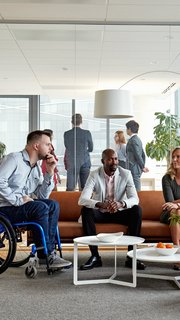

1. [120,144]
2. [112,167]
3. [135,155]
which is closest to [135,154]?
[135,155]

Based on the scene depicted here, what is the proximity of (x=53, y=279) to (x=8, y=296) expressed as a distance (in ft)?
1.93

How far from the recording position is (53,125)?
6422 mm

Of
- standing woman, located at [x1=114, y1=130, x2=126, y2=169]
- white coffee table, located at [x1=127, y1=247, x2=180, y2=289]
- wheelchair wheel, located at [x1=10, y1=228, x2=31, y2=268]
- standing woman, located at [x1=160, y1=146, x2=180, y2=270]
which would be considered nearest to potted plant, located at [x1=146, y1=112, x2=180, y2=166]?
standing woman, located at [x1=114, y1=130, x2=126, y2=169]

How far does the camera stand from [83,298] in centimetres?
324

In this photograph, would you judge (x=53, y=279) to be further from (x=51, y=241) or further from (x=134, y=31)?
(x=134, y=31)

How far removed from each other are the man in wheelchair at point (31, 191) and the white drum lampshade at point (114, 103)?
4.63 ft

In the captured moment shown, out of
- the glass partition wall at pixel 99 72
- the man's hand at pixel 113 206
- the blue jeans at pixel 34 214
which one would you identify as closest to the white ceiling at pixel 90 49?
the glass partition wall at pixel 99 72

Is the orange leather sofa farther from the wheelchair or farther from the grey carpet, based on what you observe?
the grey carpet

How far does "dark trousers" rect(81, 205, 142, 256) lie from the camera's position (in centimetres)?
424

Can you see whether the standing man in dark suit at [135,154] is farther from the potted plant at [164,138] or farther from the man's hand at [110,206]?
the man's hand at [110,206]

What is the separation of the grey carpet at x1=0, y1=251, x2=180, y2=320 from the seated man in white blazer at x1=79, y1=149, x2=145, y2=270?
33 cm

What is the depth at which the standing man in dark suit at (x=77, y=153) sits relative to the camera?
6.05 m

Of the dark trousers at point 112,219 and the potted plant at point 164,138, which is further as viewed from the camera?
the potted plant at point 164,138

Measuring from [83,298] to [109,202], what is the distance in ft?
4.12
